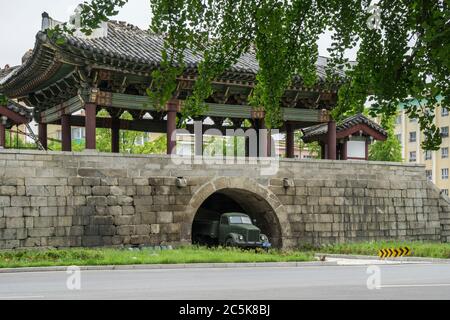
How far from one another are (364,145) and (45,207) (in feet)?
54.6

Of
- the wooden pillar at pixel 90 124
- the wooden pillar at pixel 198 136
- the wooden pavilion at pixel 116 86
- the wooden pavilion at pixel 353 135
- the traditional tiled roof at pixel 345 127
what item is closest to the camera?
the wooden pavilion at pixel 116 86

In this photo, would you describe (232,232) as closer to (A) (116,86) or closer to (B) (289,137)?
(A) (116,86)

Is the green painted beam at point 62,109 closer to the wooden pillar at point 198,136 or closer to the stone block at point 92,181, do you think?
the stone block at point 92,181

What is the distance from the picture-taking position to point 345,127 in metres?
31.2

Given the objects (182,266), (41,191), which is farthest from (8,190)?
(182,266)

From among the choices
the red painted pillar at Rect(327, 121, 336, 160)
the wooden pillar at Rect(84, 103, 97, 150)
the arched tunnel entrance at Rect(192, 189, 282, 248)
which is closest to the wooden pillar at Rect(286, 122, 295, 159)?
the red painted pillar at Rect(327, 121, 336, 160)

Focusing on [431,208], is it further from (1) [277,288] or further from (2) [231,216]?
(1) [277,288]

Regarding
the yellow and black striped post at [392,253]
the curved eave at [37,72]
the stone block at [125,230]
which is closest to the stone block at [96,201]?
the stone block at [125,230]

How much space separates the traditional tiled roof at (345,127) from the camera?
3127cm

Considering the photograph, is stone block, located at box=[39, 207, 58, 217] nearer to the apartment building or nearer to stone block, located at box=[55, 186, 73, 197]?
stone block, located at box=[55, 186, 73, 197]

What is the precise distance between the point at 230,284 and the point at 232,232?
12.3 meters

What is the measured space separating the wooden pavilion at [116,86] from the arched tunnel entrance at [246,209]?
212 cm

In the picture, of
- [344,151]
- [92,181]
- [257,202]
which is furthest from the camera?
[344,151]

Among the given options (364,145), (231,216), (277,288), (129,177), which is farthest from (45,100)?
(277,288)
